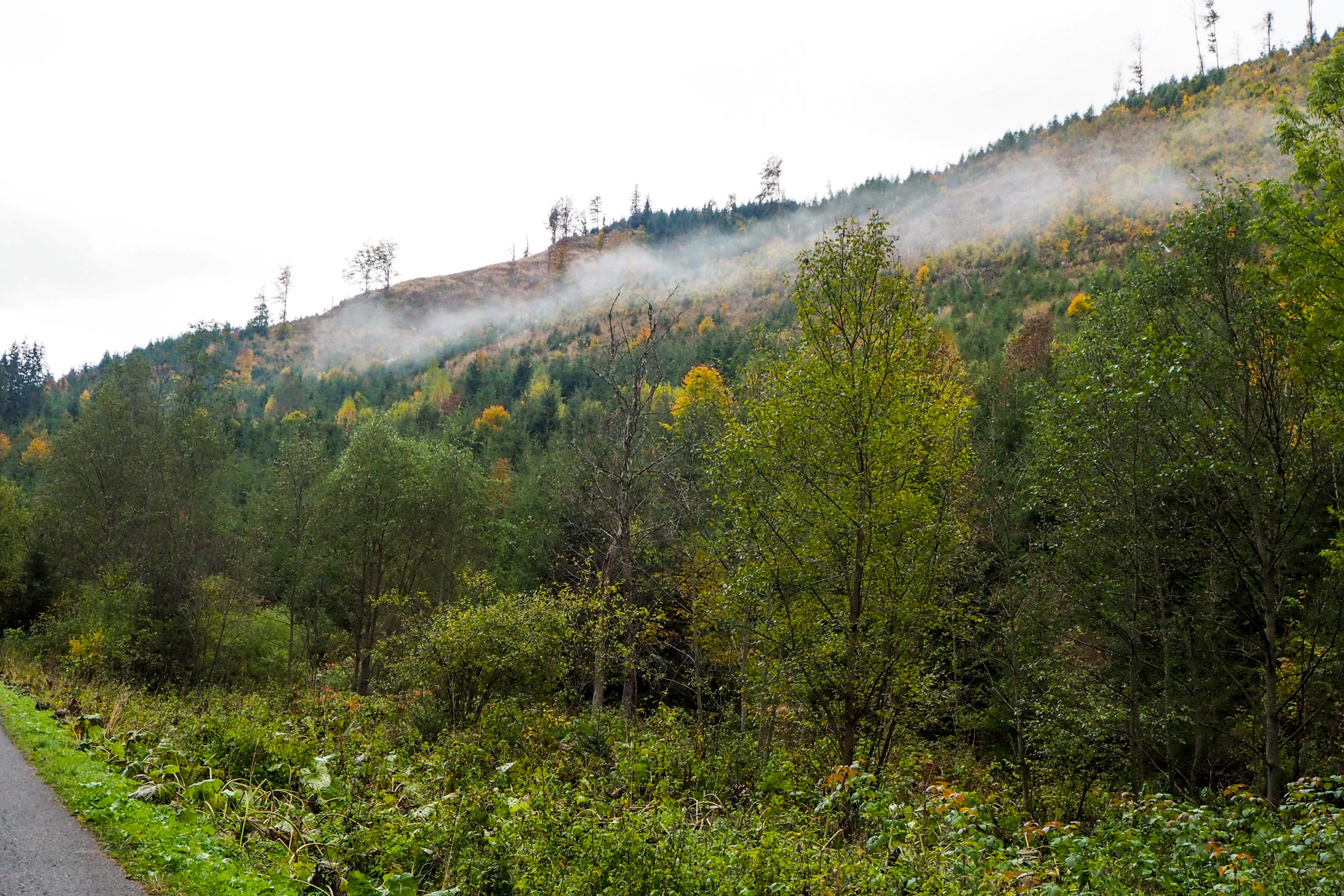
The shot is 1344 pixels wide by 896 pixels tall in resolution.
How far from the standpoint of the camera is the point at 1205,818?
6789 mm

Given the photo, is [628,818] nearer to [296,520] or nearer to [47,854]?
[47,854]

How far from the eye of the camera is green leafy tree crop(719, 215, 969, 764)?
1040cm

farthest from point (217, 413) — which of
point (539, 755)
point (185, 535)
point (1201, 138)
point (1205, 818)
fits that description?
point (1201, 138)

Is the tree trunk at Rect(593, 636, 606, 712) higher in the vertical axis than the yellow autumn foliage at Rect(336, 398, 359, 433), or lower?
lower

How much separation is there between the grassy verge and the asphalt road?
0.13 meters

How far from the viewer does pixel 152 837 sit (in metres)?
7.32

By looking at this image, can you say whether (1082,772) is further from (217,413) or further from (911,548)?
(217,413)

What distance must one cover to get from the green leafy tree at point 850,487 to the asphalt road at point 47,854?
784 cm

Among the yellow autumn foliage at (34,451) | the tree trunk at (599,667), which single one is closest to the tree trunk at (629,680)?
the tree trunk at (599,667)

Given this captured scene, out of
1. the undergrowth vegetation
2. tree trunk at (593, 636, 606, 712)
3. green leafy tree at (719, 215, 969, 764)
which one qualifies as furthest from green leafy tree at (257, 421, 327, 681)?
green leafy tree at (719, 215, 969, 764)

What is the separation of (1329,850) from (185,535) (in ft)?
125

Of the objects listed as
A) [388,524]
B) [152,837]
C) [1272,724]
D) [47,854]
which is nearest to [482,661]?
[152,837]

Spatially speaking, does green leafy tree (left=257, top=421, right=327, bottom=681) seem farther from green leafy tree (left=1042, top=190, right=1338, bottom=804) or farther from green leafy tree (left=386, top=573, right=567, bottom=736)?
green leafy tree (left=1042, top=190, right=1338, bottom=804)

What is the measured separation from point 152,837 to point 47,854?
86 cm
